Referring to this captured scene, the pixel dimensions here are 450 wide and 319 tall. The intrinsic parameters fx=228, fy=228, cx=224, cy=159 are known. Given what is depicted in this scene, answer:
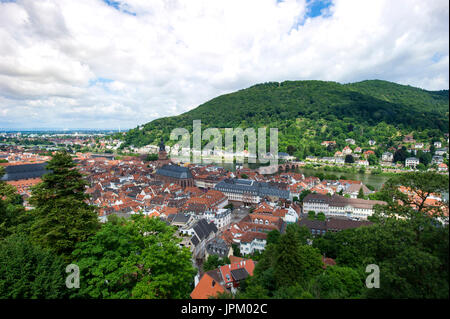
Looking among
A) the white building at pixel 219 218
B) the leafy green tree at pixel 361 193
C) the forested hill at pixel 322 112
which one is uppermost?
the forested hill at pixel 322 112

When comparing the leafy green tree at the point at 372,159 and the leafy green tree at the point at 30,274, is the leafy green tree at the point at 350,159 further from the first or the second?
the leafy green tree at the point at 30,274

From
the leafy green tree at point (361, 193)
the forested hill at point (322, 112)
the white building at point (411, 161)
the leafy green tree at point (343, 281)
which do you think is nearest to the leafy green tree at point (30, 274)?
the leafy green tree at point (343, 281)

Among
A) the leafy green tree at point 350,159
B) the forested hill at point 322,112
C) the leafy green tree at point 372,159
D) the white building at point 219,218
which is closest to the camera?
the white building at point 219,218

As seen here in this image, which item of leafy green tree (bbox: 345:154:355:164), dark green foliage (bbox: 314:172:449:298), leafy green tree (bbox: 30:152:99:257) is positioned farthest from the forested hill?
leafy green tree (bbox: 30:152:99:257)

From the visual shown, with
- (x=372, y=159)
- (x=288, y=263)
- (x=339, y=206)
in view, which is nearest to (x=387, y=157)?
(x=372, y=159)

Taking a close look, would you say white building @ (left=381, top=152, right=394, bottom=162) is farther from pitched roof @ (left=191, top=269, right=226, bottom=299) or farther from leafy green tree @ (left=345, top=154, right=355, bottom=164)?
pitched roof @ (left=191, top=269, right=226, bottom=299)

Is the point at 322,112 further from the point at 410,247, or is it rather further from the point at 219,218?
the point at 410,247
